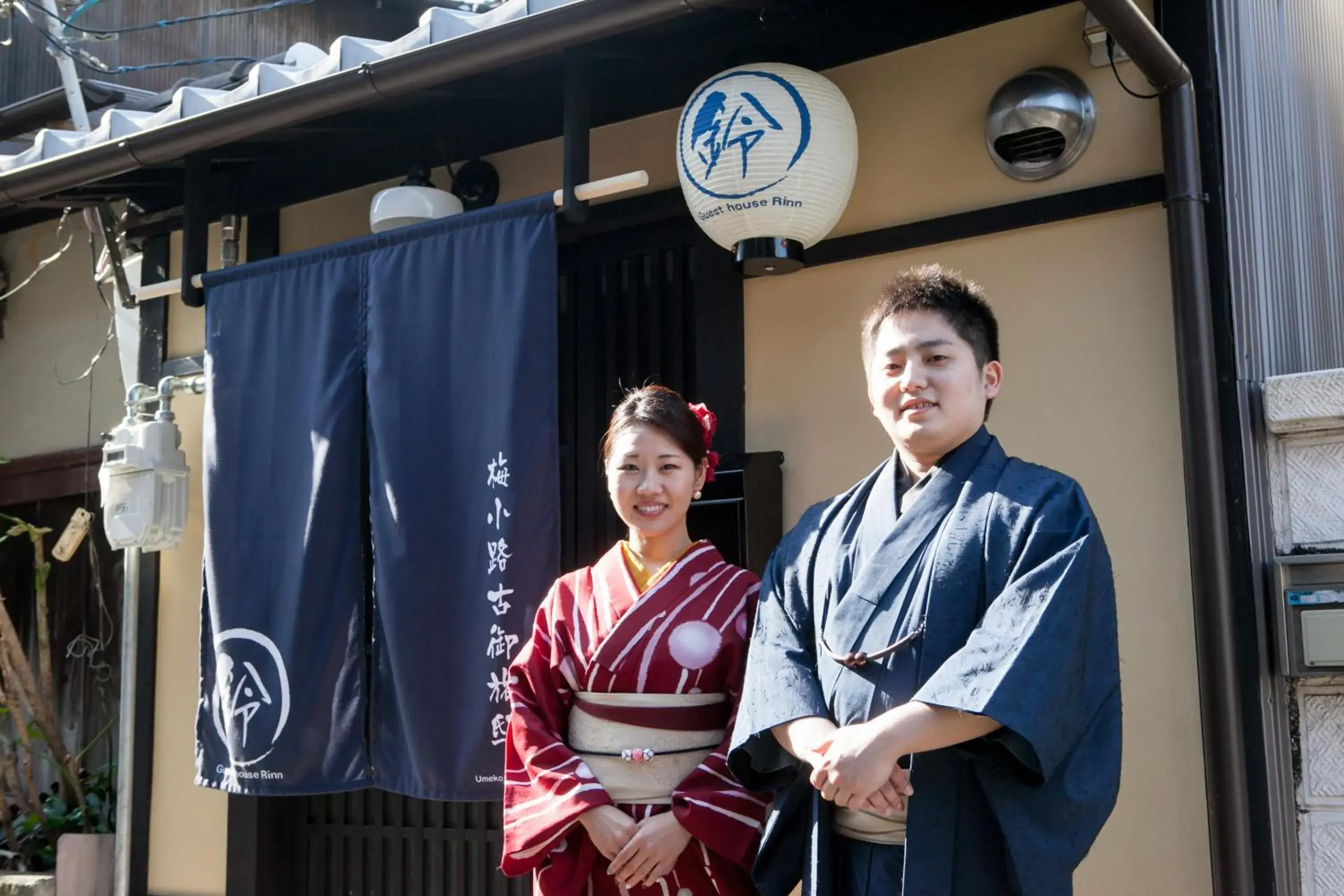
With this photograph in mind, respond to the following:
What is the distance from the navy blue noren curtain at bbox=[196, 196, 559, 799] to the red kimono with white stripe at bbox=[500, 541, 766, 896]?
80 centimetres

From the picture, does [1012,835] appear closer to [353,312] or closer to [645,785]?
[645,785]

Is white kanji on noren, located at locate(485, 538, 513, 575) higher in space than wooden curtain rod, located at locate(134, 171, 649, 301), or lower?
lower

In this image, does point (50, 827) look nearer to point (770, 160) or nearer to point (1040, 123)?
point (770, 160)

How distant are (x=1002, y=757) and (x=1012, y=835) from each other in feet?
0.48

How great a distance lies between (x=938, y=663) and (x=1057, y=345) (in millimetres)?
1701

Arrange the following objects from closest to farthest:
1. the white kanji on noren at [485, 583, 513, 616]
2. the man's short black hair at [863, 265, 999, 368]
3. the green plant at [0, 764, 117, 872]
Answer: the man's short black hair at [863, 265, 999, 368], the white kanji on noren at [485, 583, 513, 616], the green plant at [0, 764, 117, 872]

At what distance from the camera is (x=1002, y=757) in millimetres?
2451

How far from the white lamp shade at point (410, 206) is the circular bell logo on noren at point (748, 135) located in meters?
1.38

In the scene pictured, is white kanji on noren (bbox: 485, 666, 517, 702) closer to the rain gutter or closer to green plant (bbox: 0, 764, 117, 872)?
the rain gutter

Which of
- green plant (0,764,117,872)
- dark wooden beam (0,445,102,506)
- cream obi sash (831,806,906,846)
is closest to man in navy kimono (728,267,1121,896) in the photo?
cream obi sash (831,806,906,846)

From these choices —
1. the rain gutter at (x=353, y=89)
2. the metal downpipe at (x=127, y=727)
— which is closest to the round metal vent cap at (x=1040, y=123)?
the rain gutter at (x=353, y=89)

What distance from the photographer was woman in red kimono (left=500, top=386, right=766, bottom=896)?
3211 mm

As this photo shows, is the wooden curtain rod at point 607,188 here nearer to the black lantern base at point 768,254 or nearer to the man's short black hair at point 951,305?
the black lantern base at point 768,254

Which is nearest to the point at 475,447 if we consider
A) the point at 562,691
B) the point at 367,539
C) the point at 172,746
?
the point at 367,539
